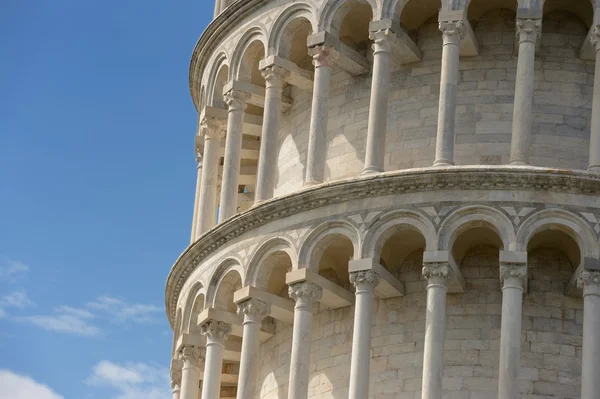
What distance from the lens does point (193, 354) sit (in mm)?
35094

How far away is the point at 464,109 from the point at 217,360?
18.9 ft

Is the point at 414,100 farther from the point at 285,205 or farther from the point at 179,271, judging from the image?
the point at 179,271

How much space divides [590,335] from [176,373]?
9.49m

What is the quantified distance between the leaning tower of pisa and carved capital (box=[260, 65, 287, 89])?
34 millimetres

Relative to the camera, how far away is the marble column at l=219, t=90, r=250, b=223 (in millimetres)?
34500

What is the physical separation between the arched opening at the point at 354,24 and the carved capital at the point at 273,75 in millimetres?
1161

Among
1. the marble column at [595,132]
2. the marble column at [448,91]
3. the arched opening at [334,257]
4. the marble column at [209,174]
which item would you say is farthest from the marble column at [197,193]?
the marble column at [595,132]

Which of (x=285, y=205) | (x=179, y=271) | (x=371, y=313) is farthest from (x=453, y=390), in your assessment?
(x=179, y=271)

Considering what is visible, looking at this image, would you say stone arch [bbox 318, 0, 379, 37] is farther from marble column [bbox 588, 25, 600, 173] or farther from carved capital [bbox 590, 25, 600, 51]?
marble column [bbox 588, 25, 600, 173]

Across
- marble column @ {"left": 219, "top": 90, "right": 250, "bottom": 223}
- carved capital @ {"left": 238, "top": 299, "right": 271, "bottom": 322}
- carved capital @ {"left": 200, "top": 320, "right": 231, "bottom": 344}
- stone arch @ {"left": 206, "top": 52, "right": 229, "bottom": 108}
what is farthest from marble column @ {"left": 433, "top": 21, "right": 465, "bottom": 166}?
stone arch @ {"left": 206, "top": 52, "right": 229, "bottom": 108}

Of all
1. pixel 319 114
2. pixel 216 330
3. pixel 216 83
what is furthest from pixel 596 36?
pixel 216 330

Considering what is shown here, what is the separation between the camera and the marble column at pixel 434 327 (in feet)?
97.6

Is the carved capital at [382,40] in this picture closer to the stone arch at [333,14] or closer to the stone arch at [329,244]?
the stone arch at [333,14]

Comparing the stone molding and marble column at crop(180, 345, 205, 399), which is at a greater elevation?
the stone molding
